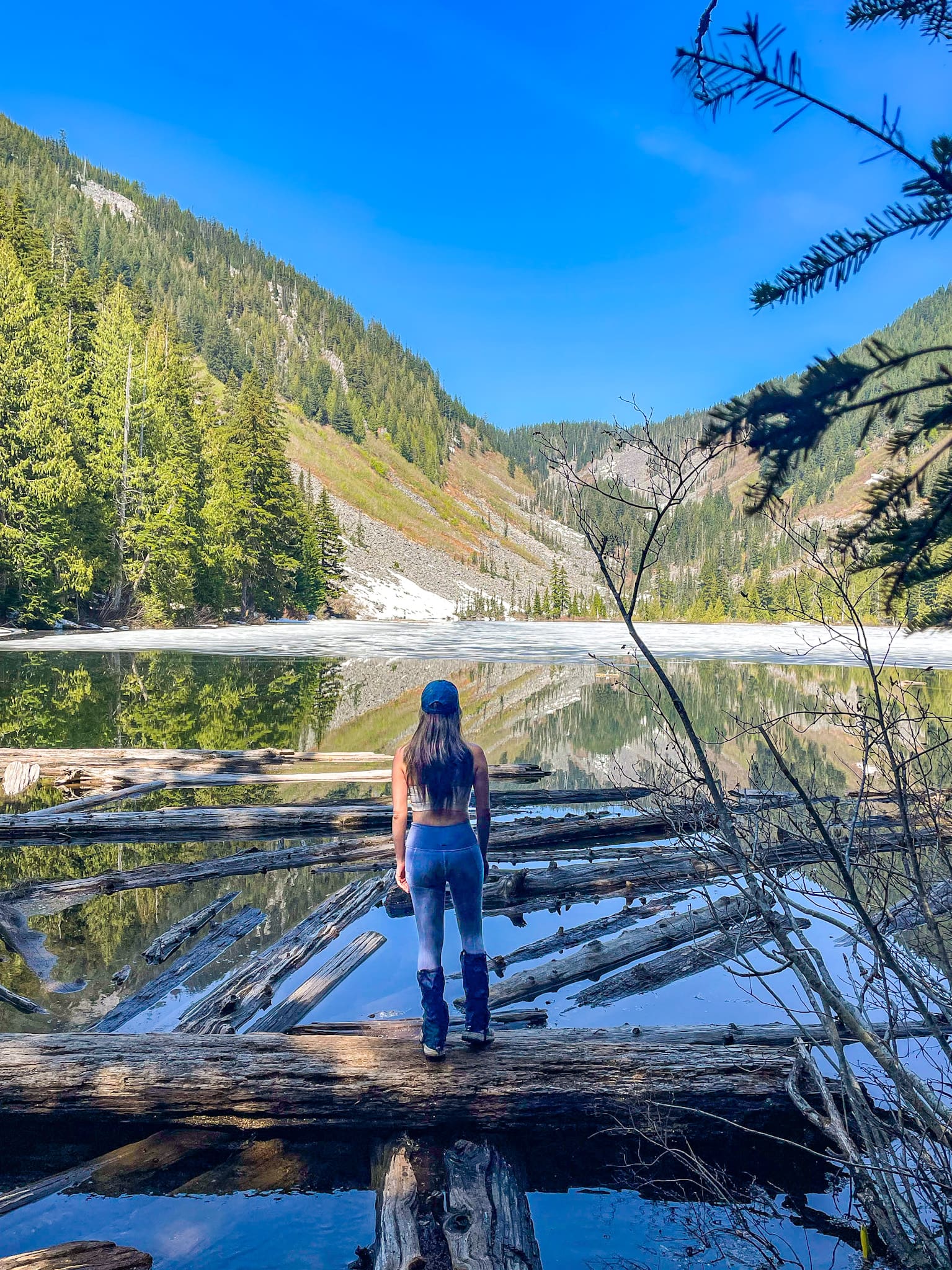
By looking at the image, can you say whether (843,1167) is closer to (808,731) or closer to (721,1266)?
(721,1266)

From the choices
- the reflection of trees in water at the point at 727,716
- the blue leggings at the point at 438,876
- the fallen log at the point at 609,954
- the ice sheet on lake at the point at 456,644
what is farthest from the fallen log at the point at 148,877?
the ice sheet on lake at the point at 456,644

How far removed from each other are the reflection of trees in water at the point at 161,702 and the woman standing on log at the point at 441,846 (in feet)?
34.5

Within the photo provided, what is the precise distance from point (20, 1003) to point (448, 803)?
325 cm

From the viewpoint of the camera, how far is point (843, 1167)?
380 cm

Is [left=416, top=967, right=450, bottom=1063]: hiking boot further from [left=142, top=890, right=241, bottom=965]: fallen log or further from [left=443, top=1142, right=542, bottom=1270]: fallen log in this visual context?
[left=142, top=890, right=241, bottom=965]: fallen log

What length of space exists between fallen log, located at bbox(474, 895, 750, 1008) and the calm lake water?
6.3 inches

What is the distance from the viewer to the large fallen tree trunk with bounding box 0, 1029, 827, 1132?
3775mm

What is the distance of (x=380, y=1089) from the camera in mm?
3799

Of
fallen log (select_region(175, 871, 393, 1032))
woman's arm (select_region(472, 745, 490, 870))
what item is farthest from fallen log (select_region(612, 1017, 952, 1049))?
fallen log (select_region(175, 871, 393, 1032))

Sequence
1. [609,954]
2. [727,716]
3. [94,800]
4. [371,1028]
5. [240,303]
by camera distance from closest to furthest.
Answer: [371,1028]
[609,954]
[94,800]
[727,716]
[240,303]

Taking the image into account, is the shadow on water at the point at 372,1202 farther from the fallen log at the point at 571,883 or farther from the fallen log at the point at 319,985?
the fallen log at the point at 571,883

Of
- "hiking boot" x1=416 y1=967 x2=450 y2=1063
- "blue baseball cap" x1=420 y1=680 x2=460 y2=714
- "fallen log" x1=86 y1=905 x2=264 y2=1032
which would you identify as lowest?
"fallen log" x1=86 y1=905 x2=264 y2=1032

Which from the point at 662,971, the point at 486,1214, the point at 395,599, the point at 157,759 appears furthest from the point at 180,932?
the point at 395,599

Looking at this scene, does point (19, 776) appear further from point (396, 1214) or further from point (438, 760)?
point (396, 1214)
